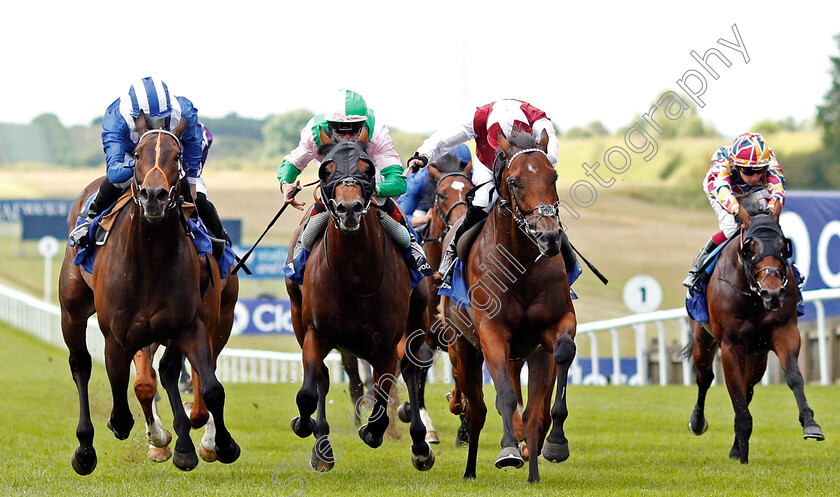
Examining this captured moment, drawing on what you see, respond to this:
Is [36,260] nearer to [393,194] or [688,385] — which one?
[688,385]

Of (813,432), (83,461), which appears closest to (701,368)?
(813,432)

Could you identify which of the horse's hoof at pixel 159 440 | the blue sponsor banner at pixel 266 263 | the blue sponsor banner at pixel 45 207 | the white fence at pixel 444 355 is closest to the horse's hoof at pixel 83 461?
the horse's hoof at pixel 159 440

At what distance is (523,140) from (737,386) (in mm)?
2735

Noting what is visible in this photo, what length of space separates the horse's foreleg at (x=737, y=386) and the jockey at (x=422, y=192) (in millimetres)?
3307

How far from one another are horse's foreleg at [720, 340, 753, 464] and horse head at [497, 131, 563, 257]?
237cm

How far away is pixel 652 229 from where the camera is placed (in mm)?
45094

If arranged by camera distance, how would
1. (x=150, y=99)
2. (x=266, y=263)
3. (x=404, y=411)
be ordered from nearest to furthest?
(x=150, y=99) < (x=404, y=411) < (x=266, y=263)

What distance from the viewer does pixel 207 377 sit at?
6.70 m

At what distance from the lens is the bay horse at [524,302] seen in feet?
21.3

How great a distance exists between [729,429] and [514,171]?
17.2ft

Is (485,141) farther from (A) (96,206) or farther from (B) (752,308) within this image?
(A) (96,206)

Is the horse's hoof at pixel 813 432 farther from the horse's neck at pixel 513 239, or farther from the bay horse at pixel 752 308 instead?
the horse's neck at pixel 513 239

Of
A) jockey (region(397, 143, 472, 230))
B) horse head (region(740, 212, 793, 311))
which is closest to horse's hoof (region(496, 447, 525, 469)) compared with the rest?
horse head (region(740, 212, 793, 311))

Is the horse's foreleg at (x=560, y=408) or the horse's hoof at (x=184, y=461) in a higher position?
the horse's foreleg at (x=560, y=408)
